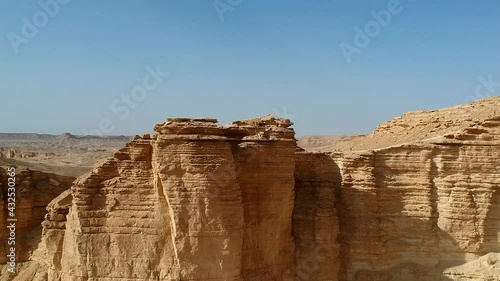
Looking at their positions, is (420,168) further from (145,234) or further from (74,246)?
(74,246)

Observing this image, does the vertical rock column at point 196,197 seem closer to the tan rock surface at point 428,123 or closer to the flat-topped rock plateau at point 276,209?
the flat-topped rock plateau at point 276,209

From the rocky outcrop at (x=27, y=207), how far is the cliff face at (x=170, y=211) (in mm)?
9168

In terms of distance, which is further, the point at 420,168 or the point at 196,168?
the point at 420,168

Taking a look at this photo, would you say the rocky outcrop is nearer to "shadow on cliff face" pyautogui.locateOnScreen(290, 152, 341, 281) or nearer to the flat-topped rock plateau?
the flat-topped rock plateau

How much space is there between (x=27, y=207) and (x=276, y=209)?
1468 centimetres

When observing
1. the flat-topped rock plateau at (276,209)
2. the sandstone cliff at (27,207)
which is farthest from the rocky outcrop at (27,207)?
the flat-topped rock plateau at (276,209)

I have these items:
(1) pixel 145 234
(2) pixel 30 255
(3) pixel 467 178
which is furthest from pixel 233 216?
(2) pixel 30 255

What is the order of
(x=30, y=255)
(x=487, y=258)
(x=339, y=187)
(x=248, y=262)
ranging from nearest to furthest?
(x=248, y=262), (x=487, y=258), (x=339, y=187), (x=30, y=255)

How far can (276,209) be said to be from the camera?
608 inches

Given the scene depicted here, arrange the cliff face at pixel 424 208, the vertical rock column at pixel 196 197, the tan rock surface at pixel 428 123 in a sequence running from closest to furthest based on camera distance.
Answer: the vertical rock column at pixel 196 197 < the cliff face at pixel 424 208 < the tan rock surface at pixel 428 123

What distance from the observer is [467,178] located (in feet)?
55.6

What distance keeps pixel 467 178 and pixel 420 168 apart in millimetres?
1606

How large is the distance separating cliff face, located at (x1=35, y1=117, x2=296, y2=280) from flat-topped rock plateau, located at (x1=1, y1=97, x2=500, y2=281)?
30mm

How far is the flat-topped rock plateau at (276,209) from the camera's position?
13.7 meters
